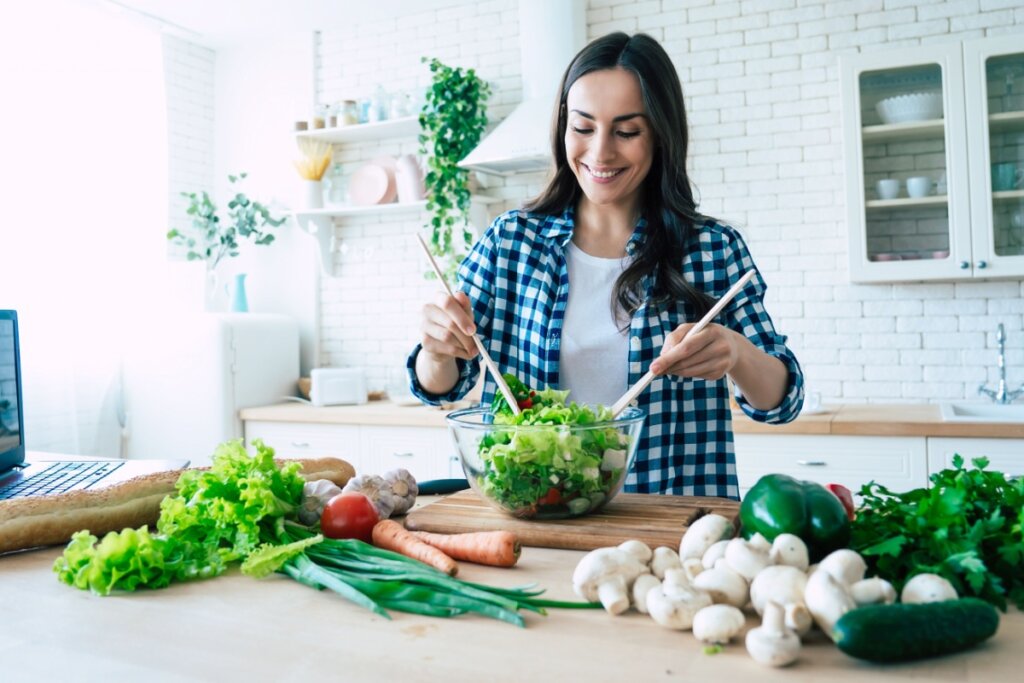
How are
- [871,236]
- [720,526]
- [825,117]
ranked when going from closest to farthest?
[720,526] → [871,236] → [825,117]

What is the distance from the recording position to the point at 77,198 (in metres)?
4.36

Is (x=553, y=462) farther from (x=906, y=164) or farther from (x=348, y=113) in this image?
(x=348, y=113)

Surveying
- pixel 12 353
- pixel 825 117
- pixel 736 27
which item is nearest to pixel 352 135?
pixel 736 27

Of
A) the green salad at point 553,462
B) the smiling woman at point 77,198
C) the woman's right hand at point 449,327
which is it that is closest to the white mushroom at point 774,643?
the green salad at point 553,462

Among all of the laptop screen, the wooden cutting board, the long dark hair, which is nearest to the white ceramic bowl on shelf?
the long dark hair

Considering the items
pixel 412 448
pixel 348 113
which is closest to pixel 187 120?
pixel 348 113

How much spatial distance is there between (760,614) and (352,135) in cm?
421

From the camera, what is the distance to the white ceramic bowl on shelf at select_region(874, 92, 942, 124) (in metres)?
3.44

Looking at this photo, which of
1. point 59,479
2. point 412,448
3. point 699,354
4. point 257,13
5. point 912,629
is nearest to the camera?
point 912,629

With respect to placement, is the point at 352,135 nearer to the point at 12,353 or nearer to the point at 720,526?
the point at 12,353

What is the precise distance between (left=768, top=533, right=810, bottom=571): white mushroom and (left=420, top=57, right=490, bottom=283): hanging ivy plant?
3404mm

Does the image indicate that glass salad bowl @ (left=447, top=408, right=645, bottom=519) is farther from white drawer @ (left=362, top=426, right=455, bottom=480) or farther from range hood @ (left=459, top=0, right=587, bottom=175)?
range hood @ (left=459, top=0, right=587, bottom=175)

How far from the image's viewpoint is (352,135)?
4766 mm

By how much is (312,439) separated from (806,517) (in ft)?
11.4
